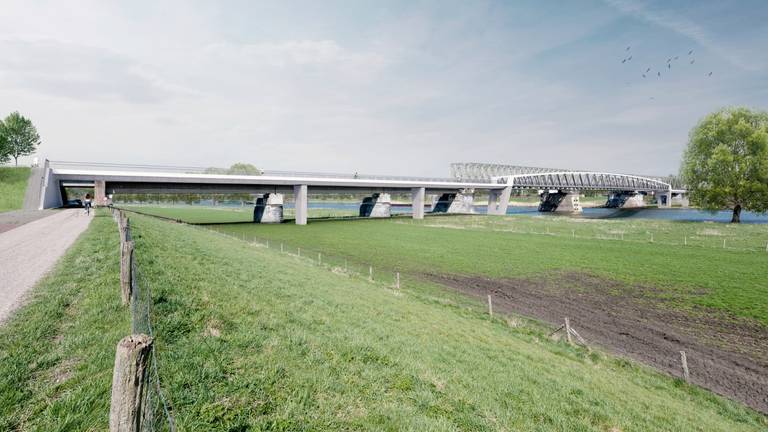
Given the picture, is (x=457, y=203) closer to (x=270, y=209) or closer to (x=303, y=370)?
(x=270, y=209)

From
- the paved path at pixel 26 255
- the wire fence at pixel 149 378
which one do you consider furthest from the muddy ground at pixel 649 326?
the paved path at pixel 26 255

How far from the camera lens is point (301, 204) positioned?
80312mm

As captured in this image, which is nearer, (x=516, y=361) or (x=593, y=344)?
(x=516, y=361)

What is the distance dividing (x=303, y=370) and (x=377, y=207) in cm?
9397

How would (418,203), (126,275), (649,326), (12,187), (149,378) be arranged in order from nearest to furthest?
(149,378) < (126,275) < (649,326) < (12,187) < (418,203)

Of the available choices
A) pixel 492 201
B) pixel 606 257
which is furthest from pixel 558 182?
pixel 606 257

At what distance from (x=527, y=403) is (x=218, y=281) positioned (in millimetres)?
12349

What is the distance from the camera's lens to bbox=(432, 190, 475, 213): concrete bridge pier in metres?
126

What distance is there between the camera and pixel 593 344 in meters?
16.3

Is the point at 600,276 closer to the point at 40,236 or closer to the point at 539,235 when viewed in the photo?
the point at 539,235

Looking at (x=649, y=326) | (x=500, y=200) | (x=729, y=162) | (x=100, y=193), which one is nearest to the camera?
(x=649, y=326)

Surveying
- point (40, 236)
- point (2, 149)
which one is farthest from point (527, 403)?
point (2, 149)

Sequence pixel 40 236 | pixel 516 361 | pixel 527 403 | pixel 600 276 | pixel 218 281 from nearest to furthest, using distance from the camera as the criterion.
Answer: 1. pixel 527 403
2. pixel 516 361
3. pixel 218 281
4. pixel 40 236
5. pixel 600 276

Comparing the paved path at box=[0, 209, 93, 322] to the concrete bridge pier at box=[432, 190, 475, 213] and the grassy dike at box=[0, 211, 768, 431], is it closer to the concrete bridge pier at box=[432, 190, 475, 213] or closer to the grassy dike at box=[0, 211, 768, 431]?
the grassy dike at box=[0, 211, 768, 431]
